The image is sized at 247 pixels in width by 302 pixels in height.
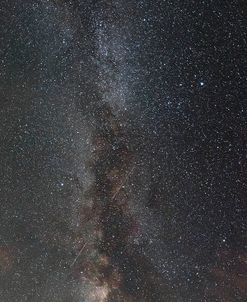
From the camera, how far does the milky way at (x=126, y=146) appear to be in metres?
3.70

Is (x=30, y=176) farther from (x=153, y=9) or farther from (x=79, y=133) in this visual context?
(x=153, y=9)

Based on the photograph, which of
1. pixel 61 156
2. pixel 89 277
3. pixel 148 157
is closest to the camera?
pixel 148 157

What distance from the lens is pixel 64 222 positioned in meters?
5.12

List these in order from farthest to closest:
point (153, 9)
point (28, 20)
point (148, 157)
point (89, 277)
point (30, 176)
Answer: point (89, 277) → point (30, 176) → point (148, 157) → point (28, 20) → point (153, 9)

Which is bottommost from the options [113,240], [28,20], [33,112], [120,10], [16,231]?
[16,231]

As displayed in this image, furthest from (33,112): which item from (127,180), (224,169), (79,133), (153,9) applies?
(224,169)

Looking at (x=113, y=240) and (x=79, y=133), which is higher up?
(x=79, y=133)

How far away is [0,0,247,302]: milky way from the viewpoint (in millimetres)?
3699

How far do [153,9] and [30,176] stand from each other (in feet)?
8.35

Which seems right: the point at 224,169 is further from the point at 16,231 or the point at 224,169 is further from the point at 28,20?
the point at 16,231

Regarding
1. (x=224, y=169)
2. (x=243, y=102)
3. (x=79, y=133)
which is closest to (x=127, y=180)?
(x=79, y=133)

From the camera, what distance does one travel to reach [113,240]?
507 centimetres

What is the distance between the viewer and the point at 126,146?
437 cm

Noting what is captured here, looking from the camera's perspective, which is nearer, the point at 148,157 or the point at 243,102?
the point at 243,102
